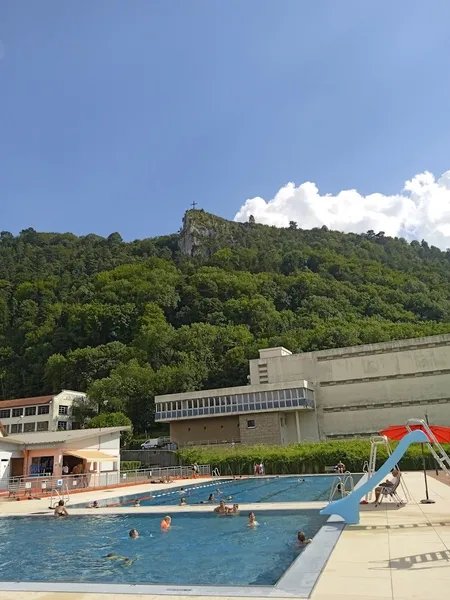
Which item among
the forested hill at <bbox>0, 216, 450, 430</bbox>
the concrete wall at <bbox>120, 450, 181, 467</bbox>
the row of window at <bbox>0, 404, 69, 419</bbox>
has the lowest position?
the concrete wall at <bbox>120, 450, 181, 467</bbox>

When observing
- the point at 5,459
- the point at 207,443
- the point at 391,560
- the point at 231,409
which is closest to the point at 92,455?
the point at 5,459

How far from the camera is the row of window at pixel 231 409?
5688 centimetres

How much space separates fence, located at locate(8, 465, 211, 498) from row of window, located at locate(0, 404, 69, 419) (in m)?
39.2

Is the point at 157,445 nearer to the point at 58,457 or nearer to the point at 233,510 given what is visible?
the point at 58,457

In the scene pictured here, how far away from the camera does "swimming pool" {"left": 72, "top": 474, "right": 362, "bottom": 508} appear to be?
2361 centimetres

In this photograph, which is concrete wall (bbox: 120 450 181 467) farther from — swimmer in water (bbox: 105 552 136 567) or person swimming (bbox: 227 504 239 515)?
swimmer in water (bbox: 105 552 136 567)

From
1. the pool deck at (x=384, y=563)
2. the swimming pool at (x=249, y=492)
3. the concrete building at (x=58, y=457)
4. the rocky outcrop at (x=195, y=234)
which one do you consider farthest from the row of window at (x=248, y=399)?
the rocky outcrop at (x=195, y=234)

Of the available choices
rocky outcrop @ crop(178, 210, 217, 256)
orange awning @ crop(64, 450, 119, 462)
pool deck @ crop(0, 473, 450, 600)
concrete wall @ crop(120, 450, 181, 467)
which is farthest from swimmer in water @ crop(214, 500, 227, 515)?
rocky outcrop @ crop(178, 210, 217, 256)

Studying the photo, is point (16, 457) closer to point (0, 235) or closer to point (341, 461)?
point (341, 461)

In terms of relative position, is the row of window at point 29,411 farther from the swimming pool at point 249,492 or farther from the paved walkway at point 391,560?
the paved walkway at point 391,560

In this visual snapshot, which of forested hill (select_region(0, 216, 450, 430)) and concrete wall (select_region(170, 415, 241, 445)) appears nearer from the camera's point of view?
concrete wall (select_region(170, 415, 241, 445))

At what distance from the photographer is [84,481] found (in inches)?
1187

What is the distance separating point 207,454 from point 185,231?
114 metres

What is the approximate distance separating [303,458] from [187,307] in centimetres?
6842
